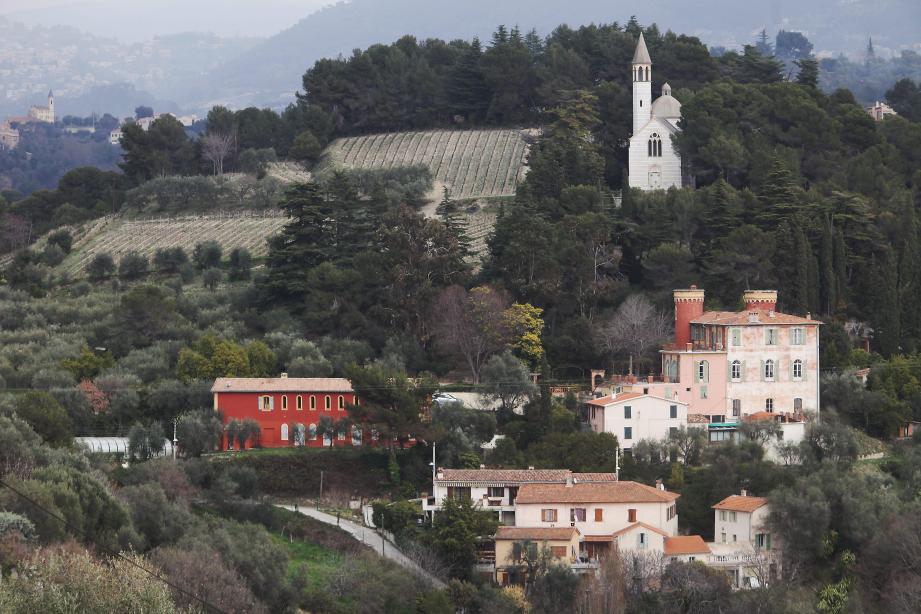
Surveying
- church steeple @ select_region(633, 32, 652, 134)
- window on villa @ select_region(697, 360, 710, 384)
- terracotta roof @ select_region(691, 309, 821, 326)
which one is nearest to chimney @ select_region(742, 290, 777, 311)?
terracotta roof @ select_region(691, 309, 821, 326)

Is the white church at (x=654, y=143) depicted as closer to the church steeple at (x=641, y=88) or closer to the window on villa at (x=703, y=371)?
the church steeple at (x=641, y=88)

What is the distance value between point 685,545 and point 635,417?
6746 mm

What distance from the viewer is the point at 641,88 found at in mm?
78938

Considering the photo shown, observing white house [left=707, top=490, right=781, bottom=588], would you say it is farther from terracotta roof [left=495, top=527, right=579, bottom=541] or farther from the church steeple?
the church steeple

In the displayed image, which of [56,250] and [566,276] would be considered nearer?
[566,276]

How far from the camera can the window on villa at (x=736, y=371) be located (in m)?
56.9

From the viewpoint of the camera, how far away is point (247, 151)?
95.3 m

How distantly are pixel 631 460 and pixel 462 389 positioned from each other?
22.0 feet

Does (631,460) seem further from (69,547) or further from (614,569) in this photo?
(69,547)

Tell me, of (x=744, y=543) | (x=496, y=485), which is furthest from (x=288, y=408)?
(x=744, y=543)

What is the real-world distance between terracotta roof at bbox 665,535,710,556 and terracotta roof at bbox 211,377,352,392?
11.8m

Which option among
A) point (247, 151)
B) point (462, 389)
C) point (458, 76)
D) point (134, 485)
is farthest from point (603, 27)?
point (134, 485)

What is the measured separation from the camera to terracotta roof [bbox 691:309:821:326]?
56938 mm

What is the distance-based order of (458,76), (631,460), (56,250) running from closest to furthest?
(631,460)
(56,250)
(458,76)
